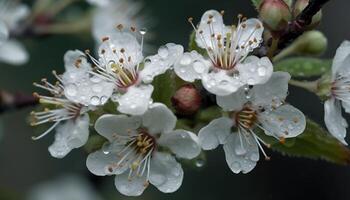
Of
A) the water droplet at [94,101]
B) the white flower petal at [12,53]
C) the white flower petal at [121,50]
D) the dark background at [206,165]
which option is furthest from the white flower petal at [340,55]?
the dark background at [206,165]

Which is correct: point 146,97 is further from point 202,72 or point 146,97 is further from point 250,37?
point 250,37

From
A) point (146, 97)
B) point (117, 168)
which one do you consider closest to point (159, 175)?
point (117, 168)

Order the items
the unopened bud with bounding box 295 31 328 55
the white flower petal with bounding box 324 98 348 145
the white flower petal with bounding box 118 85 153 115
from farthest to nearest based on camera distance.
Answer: the unopened bud with bounding box 295 31 328 55, the white flower petal with bounding box 324 98 348 145, the white flower petal with bounding box 118 85 153 115

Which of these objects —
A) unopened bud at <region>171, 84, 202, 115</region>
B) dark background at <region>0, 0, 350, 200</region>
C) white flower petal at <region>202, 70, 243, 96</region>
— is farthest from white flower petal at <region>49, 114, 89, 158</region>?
dark background at <region>0, 0, 350, 200</region>

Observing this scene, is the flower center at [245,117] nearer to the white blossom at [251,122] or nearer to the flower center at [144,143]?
the white blossom at [251,122]

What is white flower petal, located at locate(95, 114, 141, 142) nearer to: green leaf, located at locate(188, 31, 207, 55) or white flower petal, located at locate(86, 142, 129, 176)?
white flower petal, located at locate(86, 142, 129, 176)

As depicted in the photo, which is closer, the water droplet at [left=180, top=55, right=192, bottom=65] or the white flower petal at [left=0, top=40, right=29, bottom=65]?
the water droplet at [left=180, top=55, right=192, bottom=65]

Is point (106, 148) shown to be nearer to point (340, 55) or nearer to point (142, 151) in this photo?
point (142, 151)
